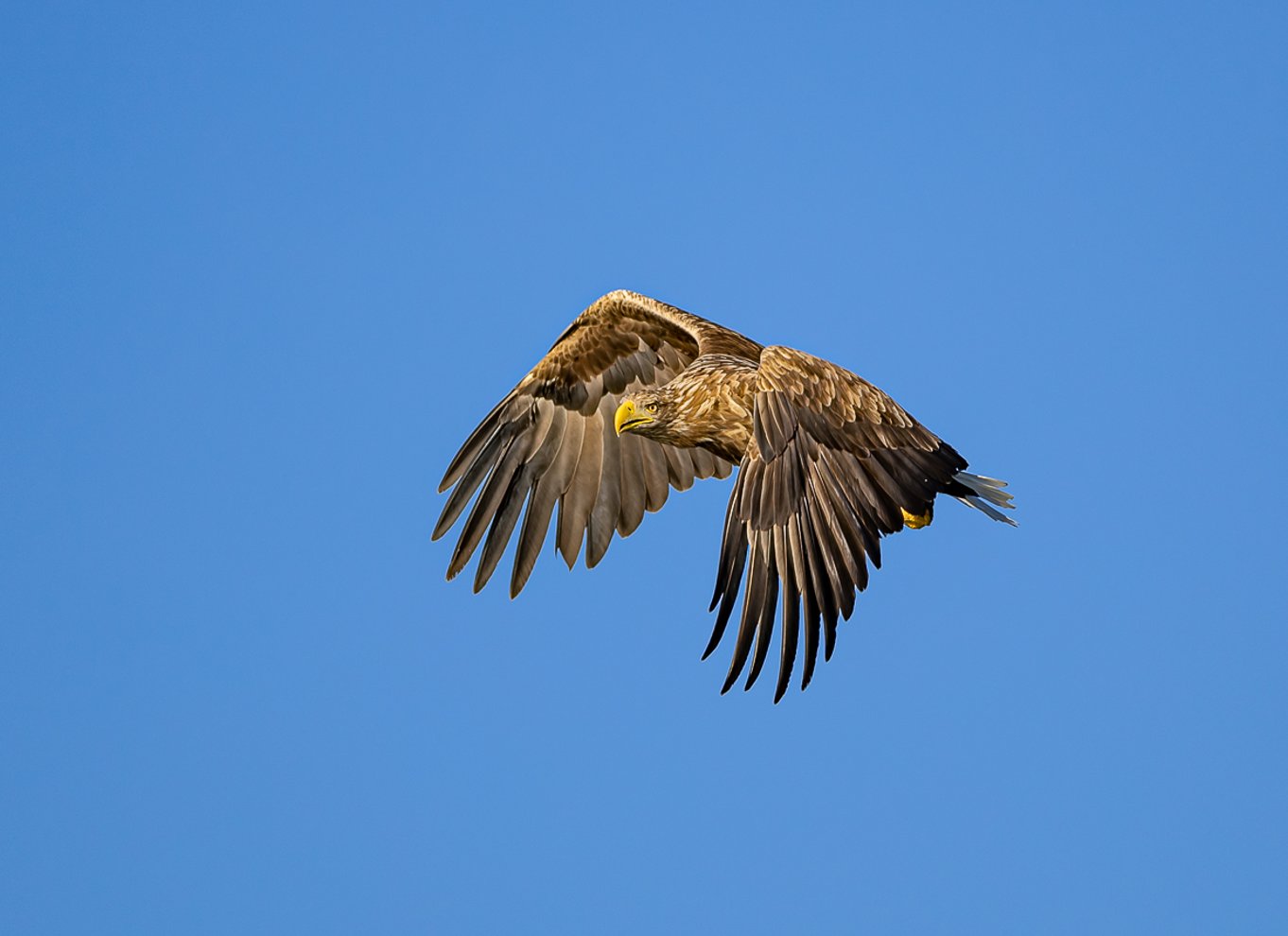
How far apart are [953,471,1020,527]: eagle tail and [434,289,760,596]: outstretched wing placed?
2404 mm

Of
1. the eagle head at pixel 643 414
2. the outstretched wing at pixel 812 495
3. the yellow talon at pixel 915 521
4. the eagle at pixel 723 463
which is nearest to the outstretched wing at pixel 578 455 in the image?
the eagle at pixel 723 463

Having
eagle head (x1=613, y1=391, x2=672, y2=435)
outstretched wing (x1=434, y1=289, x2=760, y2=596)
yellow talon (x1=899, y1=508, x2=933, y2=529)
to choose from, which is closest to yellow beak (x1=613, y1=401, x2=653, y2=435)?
eagle head (x1=613, y1=391, x2=672, y2=435)

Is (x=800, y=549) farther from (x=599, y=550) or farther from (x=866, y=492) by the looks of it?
(x=599, y=550)

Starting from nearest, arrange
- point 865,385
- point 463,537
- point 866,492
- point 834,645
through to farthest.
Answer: point 834,645, point 866,492, point 865,385, point 463,537

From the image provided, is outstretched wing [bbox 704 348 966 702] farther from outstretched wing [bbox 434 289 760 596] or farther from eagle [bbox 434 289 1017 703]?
outstretched wing [bbox 434 289 760 596]

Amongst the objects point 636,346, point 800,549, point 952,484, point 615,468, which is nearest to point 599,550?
point 615,468

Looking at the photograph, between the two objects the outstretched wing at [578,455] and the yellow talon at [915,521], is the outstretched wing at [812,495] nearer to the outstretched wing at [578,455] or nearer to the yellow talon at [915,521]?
the yellow talon at [915,521]

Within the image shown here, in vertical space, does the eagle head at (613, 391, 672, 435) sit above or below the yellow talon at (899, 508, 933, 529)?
above

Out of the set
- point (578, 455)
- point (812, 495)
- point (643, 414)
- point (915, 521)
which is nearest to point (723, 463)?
point (578, 455)

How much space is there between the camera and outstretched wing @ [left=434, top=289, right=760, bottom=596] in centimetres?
1241

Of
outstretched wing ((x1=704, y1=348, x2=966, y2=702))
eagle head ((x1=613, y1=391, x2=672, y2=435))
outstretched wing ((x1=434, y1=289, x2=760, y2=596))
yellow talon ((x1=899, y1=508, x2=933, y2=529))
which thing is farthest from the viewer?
outstretched wing ((x1=434, y1=289, x2=760, y2=596))

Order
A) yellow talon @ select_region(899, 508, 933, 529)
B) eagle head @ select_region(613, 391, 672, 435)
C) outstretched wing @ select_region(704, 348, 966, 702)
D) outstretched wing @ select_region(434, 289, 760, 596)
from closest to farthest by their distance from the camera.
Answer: outstretched wing @ select_region(704, 348, 966, 702) → yellow talon @ select_region(899, 508, 933, 529) → eagle head @ select_region(613, 391, 672, 435) → outstretched wing @ select_region(434, 289, 760, 596)

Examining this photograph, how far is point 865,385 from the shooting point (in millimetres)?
9758

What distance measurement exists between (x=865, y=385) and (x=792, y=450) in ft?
2.60
